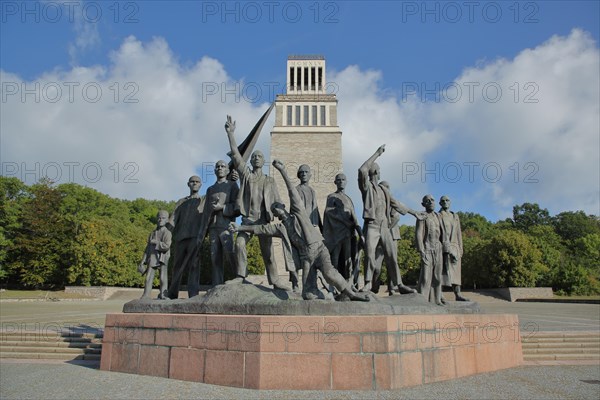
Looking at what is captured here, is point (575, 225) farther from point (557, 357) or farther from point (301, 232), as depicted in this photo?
point (301, 232)

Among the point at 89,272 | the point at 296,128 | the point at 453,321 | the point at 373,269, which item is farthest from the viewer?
the point at 296,128

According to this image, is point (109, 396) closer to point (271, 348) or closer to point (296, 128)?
point (271, 348)

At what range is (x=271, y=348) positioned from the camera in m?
6.12

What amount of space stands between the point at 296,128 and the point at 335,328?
2122 inches

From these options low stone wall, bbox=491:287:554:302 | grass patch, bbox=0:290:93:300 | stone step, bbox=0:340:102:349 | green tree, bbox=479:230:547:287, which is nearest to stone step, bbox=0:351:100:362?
stone step, bbox=0:340:102:349

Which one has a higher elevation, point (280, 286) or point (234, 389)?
point (280, 286)

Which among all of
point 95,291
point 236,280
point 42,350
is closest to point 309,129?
point 95,291

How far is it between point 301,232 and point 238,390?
248 cm

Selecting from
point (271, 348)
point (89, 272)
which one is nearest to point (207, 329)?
point (271, 348)

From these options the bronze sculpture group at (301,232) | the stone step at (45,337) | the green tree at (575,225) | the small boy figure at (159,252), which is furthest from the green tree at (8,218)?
the green tree at (575,225)

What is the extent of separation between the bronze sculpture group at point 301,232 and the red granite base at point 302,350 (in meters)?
0.80

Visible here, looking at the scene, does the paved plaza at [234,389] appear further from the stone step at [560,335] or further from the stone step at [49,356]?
the stone step at [560,335]

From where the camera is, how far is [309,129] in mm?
58625

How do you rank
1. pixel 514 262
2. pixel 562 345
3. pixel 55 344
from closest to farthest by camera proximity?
1. pixel 55 344
2. pixel 562 345
3. pixel 514 262
